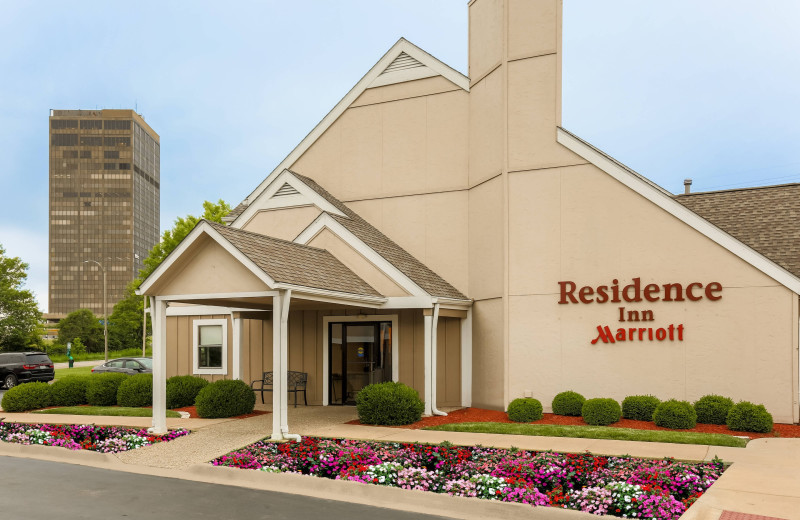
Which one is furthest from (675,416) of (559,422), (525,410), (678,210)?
(678,210)

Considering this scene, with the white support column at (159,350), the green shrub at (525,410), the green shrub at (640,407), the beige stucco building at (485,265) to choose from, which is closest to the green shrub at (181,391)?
the beige stucco building at (485,265)

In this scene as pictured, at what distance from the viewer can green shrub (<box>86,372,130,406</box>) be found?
18.9 meters

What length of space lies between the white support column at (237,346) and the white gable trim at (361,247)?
11.0 feet

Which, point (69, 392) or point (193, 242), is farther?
point (69, 392)

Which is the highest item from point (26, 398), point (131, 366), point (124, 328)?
point (26, 398)

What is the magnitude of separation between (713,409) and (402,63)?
12.5 meters

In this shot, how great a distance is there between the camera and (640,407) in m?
14.9

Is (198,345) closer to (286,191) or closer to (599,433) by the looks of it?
(286,191)

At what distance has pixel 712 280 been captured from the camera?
15.3 m

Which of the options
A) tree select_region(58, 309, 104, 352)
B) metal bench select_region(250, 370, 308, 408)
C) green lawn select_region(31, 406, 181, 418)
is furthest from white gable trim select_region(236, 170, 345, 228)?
tree select_region(58, 309, 104, 352)

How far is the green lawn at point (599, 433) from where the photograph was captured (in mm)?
12367

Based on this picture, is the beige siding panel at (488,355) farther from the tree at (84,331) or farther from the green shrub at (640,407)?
the tree at (84,331)

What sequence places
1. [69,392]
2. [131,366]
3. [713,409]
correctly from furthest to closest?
1. [131,366]
2. [69,392]
3. [713,409]

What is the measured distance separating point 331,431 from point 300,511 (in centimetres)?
505
